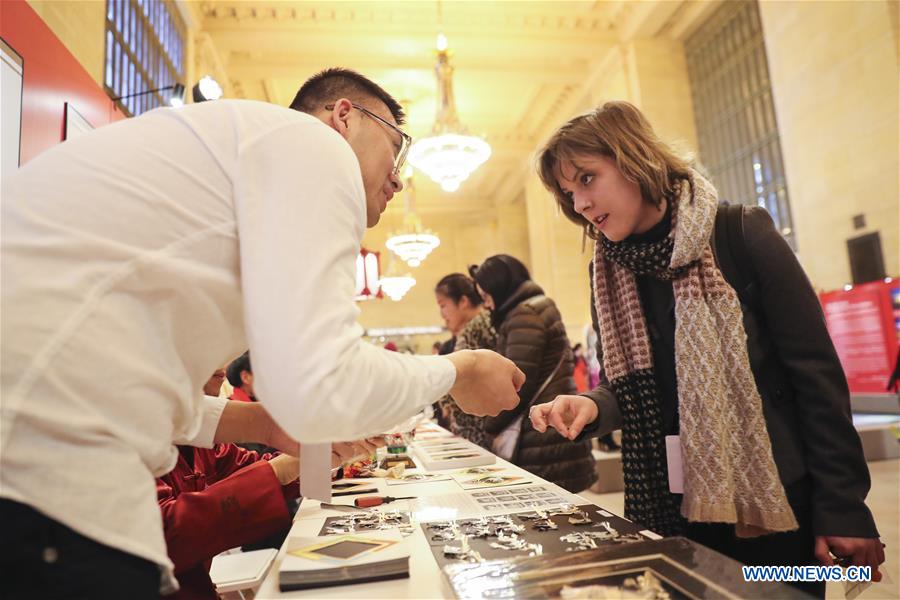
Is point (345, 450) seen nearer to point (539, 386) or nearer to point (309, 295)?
point (309, 295)

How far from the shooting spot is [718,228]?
4.85 ft

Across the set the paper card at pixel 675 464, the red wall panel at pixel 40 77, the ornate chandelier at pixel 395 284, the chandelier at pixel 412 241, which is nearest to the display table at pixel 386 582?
the paper card at pixel 675 464

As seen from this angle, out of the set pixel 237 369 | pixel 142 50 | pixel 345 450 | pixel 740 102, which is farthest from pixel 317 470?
pixel 740 102

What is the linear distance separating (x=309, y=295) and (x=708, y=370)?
3.55 feet

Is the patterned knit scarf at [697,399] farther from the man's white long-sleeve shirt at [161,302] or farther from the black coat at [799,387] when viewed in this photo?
the man's white long-sleeve shirt at [161,302]

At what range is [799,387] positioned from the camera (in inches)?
52.4

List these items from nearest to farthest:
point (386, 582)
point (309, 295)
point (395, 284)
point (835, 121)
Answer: point (309, 295), point (386, 582), point (835, 121), point (395, 284)

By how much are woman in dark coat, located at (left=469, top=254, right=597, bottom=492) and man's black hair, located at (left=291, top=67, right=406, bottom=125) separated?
5.51ft

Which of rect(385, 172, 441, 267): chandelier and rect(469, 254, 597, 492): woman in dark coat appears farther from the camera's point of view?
rect(385, 172, 441, 267): chandelier

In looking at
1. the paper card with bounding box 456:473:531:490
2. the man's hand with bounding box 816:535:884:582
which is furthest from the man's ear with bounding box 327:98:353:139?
the man's hand with bounding box 816:535:884:582

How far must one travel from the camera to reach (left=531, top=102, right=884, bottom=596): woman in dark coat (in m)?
1.29

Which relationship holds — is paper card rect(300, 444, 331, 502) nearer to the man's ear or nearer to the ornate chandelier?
the man's ear

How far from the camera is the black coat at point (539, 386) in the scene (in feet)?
8.98

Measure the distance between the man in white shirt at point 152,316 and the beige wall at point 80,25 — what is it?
4.08 m
